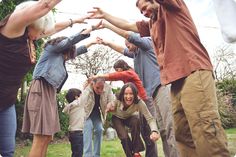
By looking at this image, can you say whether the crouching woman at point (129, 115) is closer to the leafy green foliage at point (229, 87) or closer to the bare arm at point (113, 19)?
the bare arm at point (113, 19)

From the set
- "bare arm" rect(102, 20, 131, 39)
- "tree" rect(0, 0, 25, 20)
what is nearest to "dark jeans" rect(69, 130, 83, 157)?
"bare arm" rect(102, 20, 131, 39)

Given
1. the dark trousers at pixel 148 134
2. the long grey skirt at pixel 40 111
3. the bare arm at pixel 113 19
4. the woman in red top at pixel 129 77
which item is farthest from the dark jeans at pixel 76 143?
the bare arm at pixel 113 19

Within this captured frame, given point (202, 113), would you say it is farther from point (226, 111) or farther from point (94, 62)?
point (94, 62)

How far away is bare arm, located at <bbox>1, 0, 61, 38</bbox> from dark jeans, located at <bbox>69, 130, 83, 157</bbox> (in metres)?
3.70

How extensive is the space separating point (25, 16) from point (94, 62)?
16.6 metres

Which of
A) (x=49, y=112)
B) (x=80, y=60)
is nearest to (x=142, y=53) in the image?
(x=49, y=112)

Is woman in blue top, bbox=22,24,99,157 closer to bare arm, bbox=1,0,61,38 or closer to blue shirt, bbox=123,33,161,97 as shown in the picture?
blue shirt, bbox=123,33,161,97

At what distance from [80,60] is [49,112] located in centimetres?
1507

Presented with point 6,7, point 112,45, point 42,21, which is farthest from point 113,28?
point 6,7

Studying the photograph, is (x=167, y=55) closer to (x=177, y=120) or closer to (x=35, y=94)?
(x=177, y=120)

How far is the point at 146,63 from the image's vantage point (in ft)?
14.7

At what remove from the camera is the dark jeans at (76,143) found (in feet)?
20.1

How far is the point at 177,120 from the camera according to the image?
9.34 feet

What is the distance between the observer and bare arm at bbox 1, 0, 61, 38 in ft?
8.71
